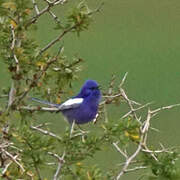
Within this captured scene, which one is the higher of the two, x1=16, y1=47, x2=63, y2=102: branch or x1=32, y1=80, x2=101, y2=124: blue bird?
x1=16, y1=47, x2=63, y2=102: branch

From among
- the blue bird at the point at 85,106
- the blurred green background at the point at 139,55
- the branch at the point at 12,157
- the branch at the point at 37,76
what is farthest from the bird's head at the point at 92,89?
the blurred green background at the point at 139,55

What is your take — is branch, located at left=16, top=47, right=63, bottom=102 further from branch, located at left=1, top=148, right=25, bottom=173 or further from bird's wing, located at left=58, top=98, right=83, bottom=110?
bird's wing, located at left=58, top=98, right=83, bottom=110

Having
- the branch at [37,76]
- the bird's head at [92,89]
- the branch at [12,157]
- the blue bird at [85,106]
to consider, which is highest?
the branch at [37,76]

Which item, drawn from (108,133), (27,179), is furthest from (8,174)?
(108,133)

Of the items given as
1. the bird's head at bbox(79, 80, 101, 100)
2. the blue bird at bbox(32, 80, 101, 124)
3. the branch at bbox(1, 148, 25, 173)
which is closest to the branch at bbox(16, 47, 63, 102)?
the branch at bbox(1, 148, 25, 173)

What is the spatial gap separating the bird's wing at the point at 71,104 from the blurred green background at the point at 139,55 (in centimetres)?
275

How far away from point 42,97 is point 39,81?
0.23 metres

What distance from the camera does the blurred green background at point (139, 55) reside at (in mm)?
8305

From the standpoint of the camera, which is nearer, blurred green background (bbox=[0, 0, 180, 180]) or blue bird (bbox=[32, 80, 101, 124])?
blue bird (bbox=[32, 80, 101, 124])

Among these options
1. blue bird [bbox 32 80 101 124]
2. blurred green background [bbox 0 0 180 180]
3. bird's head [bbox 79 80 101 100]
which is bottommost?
blurred green background [bbox 0 0 180 180]

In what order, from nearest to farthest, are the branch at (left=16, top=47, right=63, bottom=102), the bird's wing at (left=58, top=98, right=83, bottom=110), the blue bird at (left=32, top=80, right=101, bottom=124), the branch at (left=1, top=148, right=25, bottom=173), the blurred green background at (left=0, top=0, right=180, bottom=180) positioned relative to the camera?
the branch at (left=1, top=148, right=25, bottom=173) → the branch at (left=16, top=47, right=63, bottom=102) → the bird's wing at (left=58, top=98, right=83, bottom=110) → the blue bird at (left=32, top=80, right=101, bottom=124) → the blurred green background at (left=0, top=0, right=180, bottom=180)

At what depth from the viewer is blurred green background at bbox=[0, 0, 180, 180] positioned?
8.30 meters

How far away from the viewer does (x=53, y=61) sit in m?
3.38

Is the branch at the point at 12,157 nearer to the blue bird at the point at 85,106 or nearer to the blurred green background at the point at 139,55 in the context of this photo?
the blue bird at the point at 85,106
